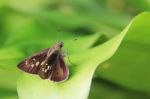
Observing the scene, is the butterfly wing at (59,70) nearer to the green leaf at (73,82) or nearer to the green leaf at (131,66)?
the green leaf at (73,82)

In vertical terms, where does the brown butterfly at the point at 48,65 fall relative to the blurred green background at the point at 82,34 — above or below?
below

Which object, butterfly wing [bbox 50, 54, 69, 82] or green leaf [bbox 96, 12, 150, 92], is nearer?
butterfly wing [bbox 50, 54, 69, 82]

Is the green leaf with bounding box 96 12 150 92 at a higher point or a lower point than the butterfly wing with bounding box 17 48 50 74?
higher

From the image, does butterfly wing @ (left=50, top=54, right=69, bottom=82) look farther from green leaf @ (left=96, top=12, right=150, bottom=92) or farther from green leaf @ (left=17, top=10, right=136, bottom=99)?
green leaf @ (left=96, top=12, right=150, bottom=92)

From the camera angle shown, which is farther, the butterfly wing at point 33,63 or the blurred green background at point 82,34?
the blurred green background at point 82,34

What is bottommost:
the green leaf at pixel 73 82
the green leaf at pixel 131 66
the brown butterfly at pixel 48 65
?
the green leaf at pixel 73 82

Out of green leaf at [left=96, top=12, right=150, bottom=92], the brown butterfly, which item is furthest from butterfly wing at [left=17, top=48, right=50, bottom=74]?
green leaf at [left=96, top=12, right=150, bottom=92]

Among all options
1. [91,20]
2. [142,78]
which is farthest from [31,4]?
[142,78]

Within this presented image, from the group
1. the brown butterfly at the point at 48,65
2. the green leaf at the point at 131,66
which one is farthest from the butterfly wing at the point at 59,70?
the green leaf at the point at 131,66

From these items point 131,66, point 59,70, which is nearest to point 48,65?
point 59,70
